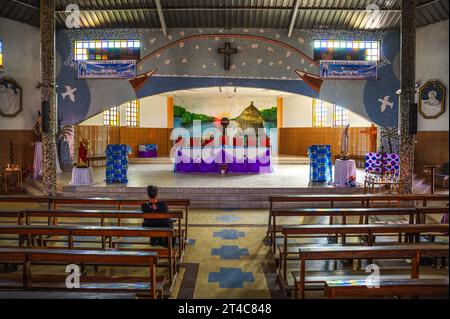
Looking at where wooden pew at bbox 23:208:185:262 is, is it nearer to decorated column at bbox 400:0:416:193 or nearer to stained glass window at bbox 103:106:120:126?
decorated column at bbox 400:0:416:193

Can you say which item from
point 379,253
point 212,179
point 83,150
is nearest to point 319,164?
point 212,179

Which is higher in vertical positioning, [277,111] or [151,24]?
[151,24]

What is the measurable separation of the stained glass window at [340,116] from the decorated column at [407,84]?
297 inches

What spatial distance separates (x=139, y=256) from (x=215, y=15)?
11.6 m

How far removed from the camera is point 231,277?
17.9 feet

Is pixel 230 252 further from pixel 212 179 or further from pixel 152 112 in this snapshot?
pixel 152 112

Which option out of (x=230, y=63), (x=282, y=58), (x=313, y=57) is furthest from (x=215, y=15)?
(x=313, y=57)

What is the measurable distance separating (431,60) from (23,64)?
44.2 ft

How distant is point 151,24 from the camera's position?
46.8 ft

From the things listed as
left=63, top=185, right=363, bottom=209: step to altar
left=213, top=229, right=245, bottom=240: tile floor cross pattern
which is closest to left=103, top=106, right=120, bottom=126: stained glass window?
left=63, top=185, right=363, bottom=209: step to altar

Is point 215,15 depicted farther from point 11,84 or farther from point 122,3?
point 11,84

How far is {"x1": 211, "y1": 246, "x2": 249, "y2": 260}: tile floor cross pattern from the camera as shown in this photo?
6402 mm

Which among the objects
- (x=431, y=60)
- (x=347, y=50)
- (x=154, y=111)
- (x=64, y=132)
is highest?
(x=347, y=50)
